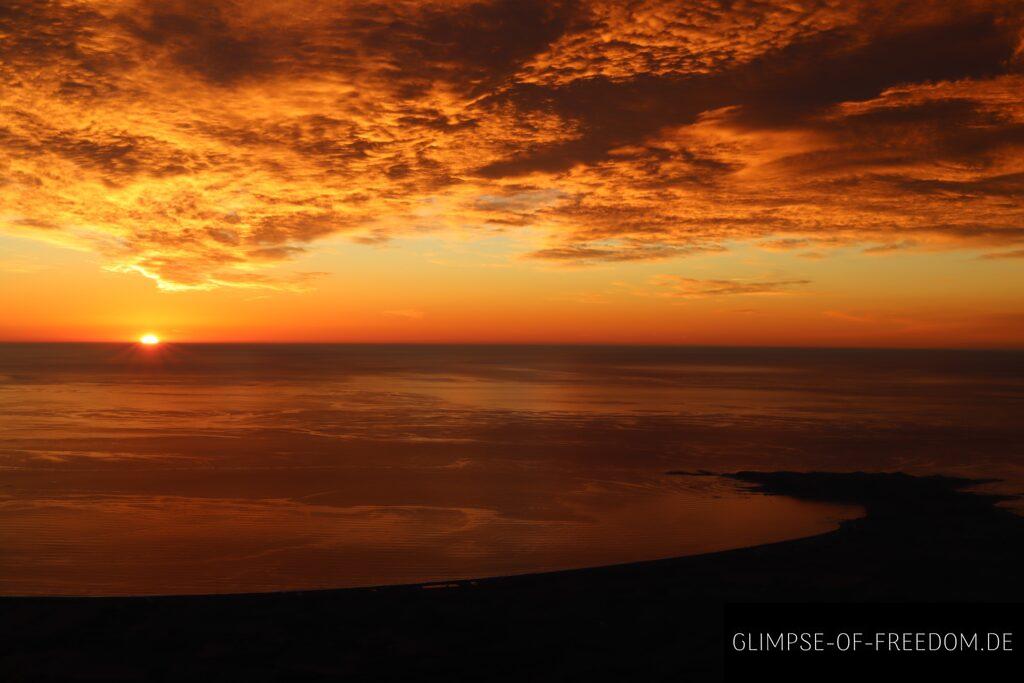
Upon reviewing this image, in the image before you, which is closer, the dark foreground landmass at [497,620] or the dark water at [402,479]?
the dark foreground landmass at [497,620]

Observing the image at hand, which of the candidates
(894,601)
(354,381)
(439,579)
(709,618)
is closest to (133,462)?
(439,579)

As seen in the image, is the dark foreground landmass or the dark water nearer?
the dark foreground landmass

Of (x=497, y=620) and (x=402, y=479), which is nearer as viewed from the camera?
(x=497, y=620)

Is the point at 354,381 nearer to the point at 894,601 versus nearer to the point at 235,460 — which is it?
the point at 235,460
